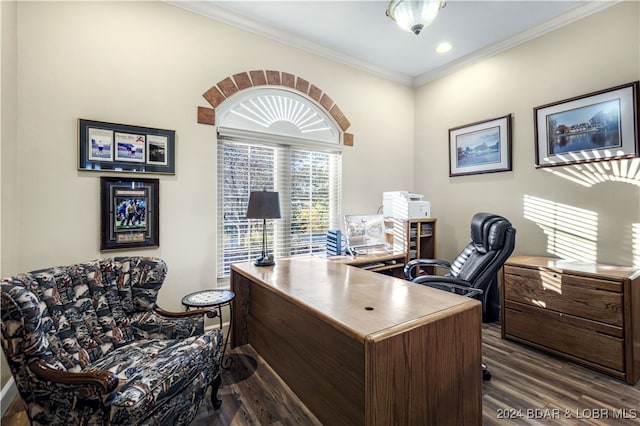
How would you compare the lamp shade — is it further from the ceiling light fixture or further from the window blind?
the ceiling light fixture

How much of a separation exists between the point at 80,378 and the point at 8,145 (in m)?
1.64

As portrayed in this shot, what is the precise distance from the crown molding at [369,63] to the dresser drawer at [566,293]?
8.04ft

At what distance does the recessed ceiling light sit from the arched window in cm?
149

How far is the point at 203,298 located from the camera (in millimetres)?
2123

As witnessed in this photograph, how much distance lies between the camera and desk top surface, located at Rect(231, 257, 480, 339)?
123 cm

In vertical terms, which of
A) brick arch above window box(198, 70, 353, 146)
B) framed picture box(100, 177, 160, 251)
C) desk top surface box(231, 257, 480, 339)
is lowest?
desk top surface box(231, 257, 480, 339)

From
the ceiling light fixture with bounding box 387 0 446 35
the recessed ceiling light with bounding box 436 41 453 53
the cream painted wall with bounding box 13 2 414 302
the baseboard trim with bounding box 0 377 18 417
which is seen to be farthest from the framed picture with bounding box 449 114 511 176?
the baseboard trim with bounding box 0 377 18 417

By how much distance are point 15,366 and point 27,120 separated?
67.2 inches

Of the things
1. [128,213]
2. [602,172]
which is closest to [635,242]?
[602,172]

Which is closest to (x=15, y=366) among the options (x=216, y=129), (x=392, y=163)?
(x=216, y=129)

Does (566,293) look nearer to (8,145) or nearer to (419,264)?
(419,264)

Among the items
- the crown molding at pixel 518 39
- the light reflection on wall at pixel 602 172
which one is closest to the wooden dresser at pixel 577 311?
the light reflection on wall at pixel 602 172

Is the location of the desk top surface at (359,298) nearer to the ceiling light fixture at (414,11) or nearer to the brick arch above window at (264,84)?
the brick arch above window at (264,84)

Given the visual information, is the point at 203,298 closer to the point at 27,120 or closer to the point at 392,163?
the point at 27,120
